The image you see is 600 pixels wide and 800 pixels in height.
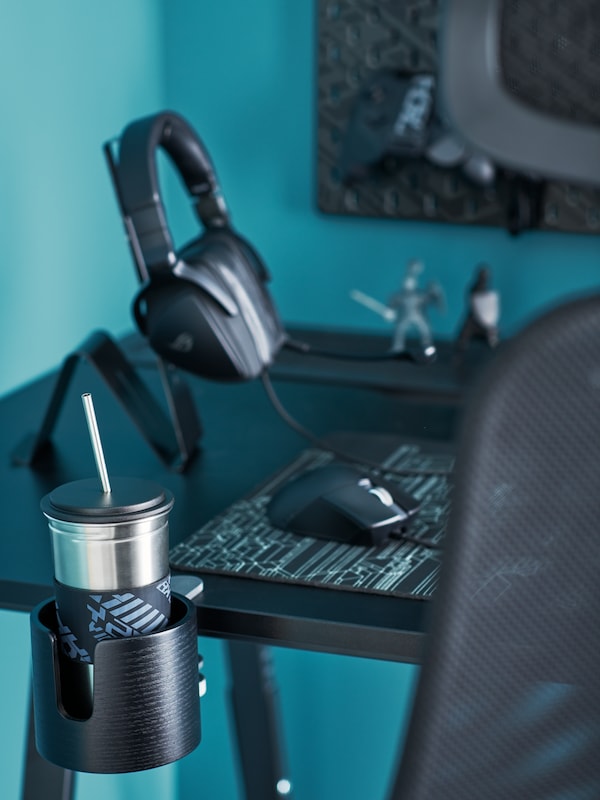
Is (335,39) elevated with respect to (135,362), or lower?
elevated

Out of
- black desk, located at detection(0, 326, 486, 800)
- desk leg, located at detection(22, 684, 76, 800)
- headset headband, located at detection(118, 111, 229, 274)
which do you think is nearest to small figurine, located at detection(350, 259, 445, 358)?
black desk, located at detection(0, 326, 486, 800)

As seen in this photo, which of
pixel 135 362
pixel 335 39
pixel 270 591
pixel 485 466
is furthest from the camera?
pixel 335 39

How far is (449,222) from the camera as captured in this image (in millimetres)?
1795

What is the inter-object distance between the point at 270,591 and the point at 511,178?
0.96 metres

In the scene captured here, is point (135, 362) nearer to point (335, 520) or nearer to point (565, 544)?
point (335, 520)

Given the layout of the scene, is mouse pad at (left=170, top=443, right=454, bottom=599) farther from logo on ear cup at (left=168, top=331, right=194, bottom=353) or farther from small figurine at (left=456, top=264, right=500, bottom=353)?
small figurine at (left=456, top=264, right=500, bottom=353)

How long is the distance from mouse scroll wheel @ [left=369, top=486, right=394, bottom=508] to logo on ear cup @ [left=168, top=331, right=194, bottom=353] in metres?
0.26

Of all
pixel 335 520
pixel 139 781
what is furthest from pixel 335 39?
pixel 139 781

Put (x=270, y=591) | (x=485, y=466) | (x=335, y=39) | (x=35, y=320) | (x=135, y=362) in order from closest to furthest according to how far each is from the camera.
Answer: (x=485, y=466)
(x=270, y=591)
(x=35, y=320)
(x=135, y=362)
(x=335, y=39)

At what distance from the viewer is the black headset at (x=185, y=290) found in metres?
1.18

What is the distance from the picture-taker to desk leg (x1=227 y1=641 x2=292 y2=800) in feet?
5.37

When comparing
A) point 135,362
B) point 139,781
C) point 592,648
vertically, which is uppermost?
point 592,648

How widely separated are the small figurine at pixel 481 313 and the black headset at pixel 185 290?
0.51m

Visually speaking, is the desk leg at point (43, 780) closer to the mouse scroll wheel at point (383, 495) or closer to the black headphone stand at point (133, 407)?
the black headphone stand at point (133, 407)
